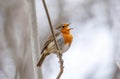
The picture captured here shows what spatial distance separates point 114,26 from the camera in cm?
546

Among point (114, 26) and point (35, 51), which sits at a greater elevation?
point (35, 51)

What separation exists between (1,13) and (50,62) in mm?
875

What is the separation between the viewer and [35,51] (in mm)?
2328

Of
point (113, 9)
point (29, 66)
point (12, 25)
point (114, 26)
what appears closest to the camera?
point (29, 66)

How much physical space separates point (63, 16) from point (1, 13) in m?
0.84

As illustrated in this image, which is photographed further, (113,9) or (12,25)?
(113,9)

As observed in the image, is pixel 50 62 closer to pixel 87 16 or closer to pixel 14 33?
pixel 14 33

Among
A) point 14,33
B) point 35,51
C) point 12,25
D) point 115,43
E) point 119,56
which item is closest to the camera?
point 35,51

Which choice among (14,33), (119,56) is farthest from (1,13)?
(119,56)

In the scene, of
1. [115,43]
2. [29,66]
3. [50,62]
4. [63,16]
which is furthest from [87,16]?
[29,66]

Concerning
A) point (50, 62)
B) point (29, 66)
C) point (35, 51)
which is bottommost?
point (50, 62)

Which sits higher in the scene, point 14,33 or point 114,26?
point 14,33

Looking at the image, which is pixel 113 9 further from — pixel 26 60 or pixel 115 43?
pixel 26 60

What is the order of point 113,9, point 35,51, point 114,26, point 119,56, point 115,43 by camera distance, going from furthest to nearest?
point 113,9 < point 114,26 < point 115,43 < point 119,56 < point 35,51
